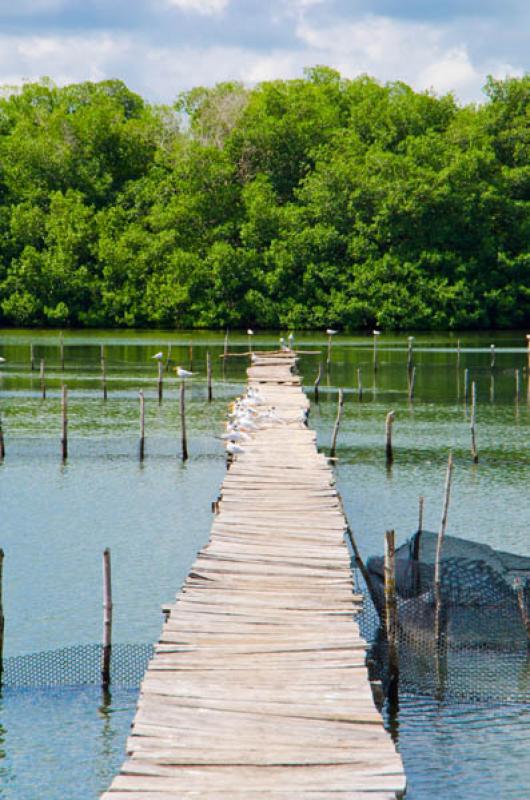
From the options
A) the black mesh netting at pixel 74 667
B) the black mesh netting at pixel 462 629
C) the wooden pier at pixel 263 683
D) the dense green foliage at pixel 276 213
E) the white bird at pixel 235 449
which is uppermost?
the dense green foliage at pixel 276 213

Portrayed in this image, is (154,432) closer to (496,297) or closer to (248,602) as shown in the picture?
(248,602)

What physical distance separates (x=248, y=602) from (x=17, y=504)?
51.8ft

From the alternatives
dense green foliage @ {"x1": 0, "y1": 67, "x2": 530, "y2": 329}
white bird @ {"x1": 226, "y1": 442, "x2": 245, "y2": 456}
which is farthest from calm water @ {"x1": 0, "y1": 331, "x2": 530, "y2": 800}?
dense green foliage @ {"x1": 0, "y1": 67, "x2": 530, "y2": 329}

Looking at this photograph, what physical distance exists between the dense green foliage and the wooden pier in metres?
80.0

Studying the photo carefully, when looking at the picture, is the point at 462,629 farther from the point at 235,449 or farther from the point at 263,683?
the point at 235,449

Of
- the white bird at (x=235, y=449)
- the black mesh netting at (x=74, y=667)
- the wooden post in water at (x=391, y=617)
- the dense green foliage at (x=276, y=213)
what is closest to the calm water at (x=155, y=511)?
the black mesh netting at (x=74, y=667)

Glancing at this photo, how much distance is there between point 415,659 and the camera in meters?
17.7

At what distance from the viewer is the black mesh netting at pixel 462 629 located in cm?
1705

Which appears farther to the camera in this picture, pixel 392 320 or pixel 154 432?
pixel 392 320

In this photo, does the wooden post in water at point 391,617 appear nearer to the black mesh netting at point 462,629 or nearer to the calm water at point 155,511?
the calm water at point 155,511

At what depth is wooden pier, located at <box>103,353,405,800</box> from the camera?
10.6 meters

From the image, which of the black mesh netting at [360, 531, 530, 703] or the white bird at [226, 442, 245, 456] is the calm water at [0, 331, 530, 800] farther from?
the white bird at [226, 442, 245, 456]

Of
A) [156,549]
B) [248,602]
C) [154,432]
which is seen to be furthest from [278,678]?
[154,432]

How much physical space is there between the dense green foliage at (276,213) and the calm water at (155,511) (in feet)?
106
